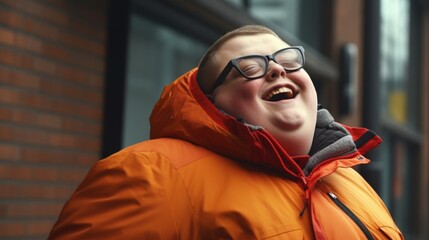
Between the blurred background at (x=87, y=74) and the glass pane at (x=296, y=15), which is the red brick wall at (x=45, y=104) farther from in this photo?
the glass pane at (x=296, y=15)

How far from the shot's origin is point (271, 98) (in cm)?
244

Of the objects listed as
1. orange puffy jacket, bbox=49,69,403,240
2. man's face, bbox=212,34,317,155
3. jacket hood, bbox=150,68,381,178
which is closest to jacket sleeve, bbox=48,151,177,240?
orange puffy jacket, bbox=49,69,403,240

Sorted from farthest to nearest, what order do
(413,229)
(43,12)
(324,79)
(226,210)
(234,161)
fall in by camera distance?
(413,229) → (324,79) → (43,12) → (234,161) → (226,210)

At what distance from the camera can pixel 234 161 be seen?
7.86 ft

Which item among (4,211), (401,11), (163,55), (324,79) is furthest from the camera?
(401,11)

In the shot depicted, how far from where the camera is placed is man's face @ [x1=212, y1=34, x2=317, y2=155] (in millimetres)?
2389

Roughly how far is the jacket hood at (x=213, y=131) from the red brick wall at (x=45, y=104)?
1.87 metres

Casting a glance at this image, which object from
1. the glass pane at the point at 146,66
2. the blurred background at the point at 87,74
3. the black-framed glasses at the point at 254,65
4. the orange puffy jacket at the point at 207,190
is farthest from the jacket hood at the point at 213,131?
the glass pane at the point at 146,66

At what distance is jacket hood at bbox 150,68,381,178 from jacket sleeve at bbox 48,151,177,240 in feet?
0.61

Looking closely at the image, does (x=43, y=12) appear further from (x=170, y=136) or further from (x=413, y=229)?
(x=413, y=229)

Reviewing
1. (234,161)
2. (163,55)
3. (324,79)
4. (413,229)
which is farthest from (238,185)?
(413,229)

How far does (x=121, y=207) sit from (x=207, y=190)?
242 millimetres

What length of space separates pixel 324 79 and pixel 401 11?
7186 mm

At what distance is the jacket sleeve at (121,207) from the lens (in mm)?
2168
